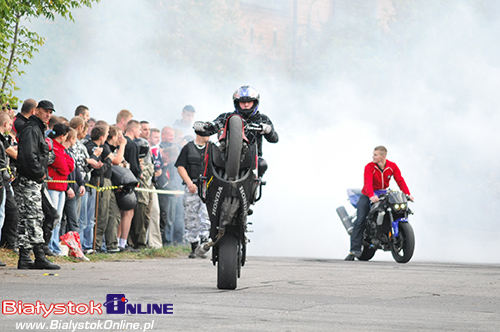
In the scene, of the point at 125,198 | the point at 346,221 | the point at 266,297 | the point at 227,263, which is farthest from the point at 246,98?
the point at 346,221

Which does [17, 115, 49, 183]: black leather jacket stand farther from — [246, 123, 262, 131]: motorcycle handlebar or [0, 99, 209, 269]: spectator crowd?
[246, 123, 262, 131]: motorcycle handlebar

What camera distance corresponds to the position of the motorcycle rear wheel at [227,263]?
28.1 feet

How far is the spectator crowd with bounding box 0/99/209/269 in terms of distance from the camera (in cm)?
1062

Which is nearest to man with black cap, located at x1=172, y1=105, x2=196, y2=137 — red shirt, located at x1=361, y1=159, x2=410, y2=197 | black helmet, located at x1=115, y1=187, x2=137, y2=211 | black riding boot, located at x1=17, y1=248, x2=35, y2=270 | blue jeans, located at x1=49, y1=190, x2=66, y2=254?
red shirt, located at x1=361, y1=159, x2=410, y2=197

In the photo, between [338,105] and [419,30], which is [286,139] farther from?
[419,30]

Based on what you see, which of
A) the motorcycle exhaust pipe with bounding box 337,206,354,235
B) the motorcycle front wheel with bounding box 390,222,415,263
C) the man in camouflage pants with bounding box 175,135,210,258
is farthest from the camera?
the motorcycle exhaust pipe with bounding box 337,206,354,235

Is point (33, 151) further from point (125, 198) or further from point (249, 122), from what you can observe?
point (125, 198)

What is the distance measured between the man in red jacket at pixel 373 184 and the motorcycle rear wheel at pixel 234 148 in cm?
783

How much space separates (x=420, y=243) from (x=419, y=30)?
768cm

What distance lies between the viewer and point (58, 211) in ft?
39.5

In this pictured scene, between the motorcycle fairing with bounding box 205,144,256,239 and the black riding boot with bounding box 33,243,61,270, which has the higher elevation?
the motorcycle fairing with bounding box 205,144,256,239

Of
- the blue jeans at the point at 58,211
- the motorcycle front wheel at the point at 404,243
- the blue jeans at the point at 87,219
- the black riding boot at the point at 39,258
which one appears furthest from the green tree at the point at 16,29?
the motorcycle front wheel at the point at 404,243

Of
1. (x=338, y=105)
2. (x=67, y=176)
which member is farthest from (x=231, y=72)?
(x=67, y=176)

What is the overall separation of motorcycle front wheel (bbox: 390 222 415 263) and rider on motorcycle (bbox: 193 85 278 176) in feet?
19.6
